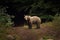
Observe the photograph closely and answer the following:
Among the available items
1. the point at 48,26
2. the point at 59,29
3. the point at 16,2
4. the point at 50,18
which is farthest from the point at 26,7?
the point at 59,29

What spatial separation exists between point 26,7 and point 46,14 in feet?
3.96

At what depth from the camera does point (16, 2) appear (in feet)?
41.2

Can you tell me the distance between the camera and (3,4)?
12.6 metres

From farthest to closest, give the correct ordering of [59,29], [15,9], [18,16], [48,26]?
[18,16] < [15,9] < [48,26] < [59,29]

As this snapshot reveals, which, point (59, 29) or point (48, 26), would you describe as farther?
point (48, 26)

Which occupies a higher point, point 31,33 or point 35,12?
point 35,12

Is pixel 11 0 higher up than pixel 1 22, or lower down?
higher up

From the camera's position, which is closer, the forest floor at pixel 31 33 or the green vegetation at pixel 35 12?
the forest floor at pixel 31 33

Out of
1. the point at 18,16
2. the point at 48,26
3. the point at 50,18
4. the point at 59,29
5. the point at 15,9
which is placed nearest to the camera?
the point at 59,29

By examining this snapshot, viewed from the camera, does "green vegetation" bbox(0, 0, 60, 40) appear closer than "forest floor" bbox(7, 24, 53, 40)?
No

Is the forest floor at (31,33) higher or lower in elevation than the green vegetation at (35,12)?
lower

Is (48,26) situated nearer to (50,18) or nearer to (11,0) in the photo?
(50,18)

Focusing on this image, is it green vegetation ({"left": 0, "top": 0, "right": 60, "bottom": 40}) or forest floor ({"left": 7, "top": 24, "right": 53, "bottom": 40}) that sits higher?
green vegetation ({"left": 0, "top": 0, "right": 60, "bottom": 40})

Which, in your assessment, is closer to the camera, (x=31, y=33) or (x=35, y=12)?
(x=31, y=33)
